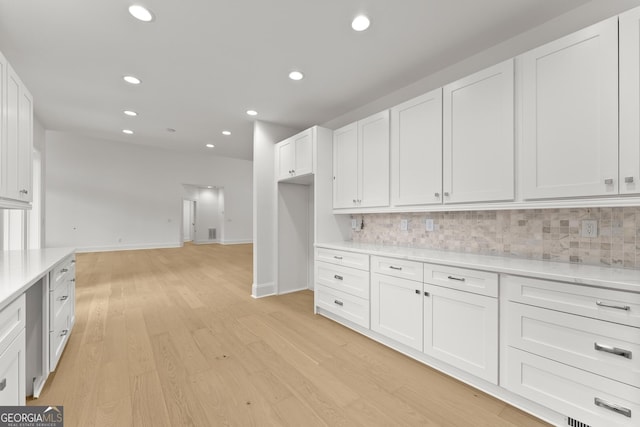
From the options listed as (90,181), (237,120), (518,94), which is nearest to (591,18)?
(518,94)

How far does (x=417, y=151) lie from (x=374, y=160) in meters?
0.52

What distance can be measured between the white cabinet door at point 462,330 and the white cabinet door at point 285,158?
249cm

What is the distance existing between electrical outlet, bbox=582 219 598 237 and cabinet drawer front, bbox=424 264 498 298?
0.71 meters

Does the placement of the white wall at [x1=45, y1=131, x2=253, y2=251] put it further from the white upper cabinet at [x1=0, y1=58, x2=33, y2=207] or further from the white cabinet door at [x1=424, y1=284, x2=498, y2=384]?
the white cabinet door at [x1=424, y1=284, x2=498, y2=384]

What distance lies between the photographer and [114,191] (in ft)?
26.7

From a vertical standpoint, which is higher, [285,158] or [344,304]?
[285,158]

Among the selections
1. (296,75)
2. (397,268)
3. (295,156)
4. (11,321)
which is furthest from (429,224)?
(11,321)

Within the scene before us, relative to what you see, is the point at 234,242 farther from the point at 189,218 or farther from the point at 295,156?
the point at 295,156

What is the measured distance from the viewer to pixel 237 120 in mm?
4297

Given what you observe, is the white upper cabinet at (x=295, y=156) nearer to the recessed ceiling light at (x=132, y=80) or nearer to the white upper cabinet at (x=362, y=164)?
the white upper cabinet at (x=362, y=164)

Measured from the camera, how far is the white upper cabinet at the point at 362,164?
277 centimetres

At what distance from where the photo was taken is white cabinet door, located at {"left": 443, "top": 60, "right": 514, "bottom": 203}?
1.89 meters
